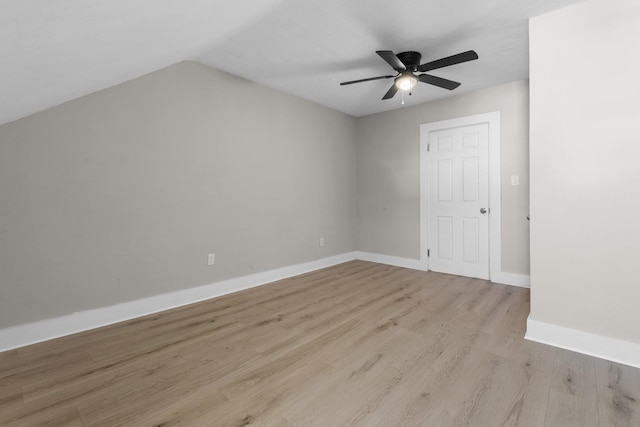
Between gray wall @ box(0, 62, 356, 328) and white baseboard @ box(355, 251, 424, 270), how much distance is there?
1.33 meters

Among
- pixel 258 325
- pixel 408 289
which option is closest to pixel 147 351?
pixel 258 325

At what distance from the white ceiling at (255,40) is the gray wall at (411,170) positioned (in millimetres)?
270

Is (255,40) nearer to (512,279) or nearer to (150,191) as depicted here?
(150,191)

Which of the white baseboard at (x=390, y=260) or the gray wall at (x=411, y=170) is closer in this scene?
the gray wall at (x=411, y=170)

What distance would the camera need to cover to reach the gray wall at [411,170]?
3.51 metres

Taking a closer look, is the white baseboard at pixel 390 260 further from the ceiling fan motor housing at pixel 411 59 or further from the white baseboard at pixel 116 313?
the ceiling fan motor housing at pixel 411 59

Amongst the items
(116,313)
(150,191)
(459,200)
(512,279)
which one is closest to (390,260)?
(459,200)

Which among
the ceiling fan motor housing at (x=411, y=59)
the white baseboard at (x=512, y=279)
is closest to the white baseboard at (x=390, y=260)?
the white baseboard at (x=512, y=279)

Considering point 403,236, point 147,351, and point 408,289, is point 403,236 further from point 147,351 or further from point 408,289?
point 147,351

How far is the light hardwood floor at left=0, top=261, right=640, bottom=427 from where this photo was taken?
1377mm

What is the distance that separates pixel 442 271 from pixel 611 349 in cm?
230

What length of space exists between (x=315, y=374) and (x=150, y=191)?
87.4 inches

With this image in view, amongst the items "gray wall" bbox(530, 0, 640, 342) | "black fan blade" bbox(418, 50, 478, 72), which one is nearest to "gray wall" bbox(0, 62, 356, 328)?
"black fan blade" bbox(418, 50, 478, 72)

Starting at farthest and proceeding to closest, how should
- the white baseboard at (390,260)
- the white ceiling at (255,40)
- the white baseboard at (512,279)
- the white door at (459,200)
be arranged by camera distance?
the white baseboard at (390,260)
the white door at (459,200)
the white baseboard at (512,279)
the white ceiling at (255,40)
